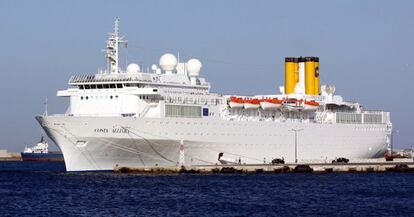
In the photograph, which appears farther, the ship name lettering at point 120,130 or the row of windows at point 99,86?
the row of windows at point 99,86

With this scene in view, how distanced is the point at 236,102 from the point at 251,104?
2289 mm

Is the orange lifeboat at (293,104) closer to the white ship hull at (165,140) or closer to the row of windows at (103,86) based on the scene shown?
the white ship hull at (165,140)

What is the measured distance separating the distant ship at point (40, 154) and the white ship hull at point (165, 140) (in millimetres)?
73670

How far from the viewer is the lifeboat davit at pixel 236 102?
266 feet

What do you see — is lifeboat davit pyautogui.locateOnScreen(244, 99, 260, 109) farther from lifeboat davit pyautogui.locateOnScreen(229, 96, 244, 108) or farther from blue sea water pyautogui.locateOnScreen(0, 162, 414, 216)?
blue sea water pyautogui.locateOnScreen(0, 162, 414, 216)

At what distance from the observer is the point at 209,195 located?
57.0 m

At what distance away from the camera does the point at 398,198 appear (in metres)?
56.5

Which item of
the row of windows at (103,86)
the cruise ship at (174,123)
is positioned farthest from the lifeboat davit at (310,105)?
the row of windows at (103,86)

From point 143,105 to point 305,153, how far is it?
20559 millimetres

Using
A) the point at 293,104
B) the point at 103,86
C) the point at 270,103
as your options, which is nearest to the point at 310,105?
the point at 293,104

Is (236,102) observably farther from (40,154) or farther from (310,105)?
(40,154)

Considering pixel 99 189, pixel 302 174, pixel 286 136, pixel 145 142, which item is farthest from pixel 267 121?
pixel 99 189

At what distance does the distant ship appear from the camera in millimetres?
155375

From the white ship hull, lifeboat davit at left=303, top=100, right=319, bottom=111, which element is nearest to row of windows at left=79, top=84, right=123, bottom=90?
the white ship hull
